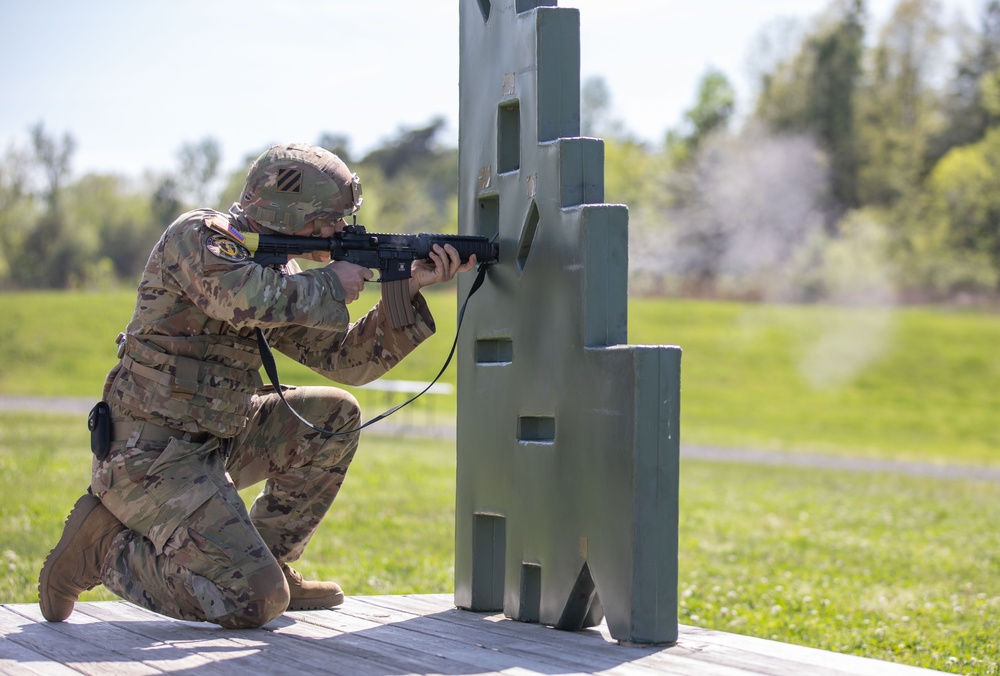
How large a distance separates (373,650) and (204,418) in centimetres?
109

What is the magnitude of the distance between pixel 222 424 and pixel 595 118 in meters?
77.7

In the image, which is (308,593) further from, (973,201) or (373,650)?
(973,201)

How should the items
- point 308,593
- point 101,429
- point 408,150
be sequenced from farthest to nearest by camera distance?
point 408,150, point 308,593, point 101,429

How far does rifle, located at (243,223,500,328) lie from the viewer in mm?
4047

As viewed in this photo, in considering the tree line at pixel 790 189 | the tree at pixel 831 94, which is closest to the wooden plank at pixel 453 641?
the tree line at pixel 790 189

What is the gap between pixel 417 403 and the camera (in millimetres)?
29406

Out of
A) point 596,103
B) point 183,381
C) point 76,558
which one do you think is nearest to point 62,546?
point 76,558

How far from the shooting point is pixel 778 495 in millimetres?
13734

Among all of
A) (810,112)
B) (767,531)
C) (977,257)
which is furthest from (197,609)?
(810,112)

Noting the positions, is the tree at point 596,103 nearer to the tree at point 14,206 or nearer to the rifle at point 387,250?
the tree at point 14,206

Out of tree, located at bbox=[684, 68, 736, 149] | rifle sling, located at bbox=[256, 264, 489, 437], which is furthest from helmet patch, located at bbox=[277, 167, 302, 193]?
tree, located at bbox=[684, 68, 736, 149]

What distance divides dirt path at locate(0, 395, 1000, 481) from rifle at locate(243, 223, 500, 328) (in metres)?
15.7

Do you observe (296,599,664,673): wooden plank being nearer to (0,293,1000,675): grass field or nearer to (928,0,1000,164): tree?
(0,293,1000,675): grass field

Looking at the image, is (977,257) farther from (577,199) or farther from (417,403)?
(577,199)
